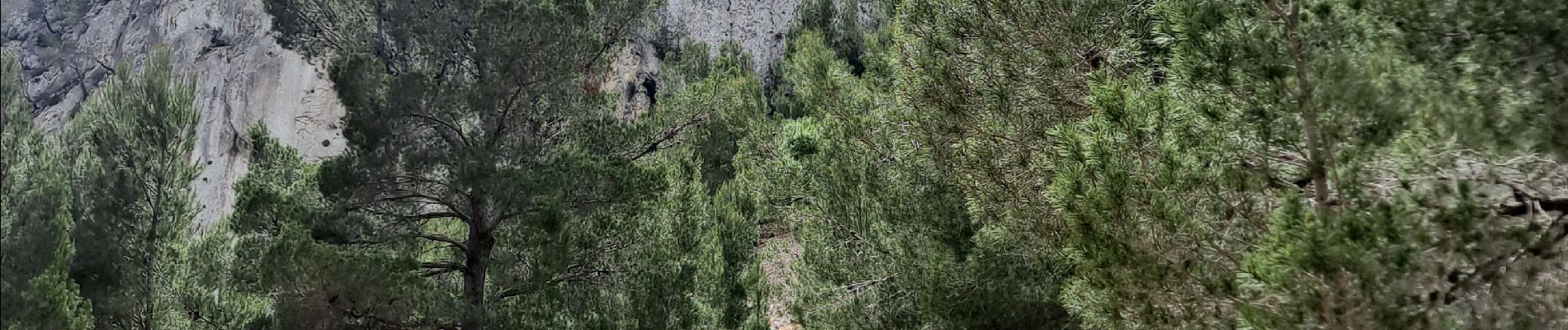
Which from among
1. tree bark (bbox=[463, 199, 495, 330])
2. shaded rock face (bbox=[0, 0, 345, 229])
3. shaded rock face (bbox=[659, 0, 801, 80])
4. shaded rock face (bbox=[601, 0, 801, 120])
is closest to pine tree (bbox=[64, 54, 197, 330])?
shaded rock face (bbox=[0, 0, 345, 229])

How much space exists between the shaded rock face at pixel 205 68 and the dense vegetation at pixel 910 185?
0.20 m

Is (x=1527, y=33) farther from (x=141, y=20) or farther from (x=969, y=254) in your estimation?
(x=141, y=20)

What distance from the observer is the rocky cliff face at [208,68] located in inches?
158

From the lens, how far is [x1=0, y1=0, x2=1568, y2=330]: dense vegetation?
9.20ft

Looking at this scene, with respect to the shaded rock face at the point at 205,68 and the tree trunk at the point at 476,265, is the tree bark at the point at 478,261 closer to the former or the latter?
the tree trunk at the point at 476,265

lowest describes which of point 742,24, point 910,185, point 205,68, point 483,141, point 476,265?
point 910,185

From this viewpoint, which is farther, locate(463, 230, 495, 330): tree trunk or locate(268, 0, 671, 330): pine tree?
locate(463, 230, 495, 330): tree trunk

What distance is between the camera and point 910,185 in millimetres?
6871

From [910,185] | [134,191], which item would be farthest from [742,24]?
[134,191]

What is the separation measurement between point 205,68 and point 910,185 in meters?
4.65

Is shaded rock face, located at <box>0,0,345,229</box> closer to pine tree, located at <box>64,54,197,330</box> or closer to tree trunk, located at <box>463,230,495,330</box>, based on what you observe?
pine tree, located at <box>64,54,197,330</box>

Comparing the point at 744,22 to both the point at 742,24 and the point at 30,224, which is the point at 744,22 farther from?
the point at 30,224

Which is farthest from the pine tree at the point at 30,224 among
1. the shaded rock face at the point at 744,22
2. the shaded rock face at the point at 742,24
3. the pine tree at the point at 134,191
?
the shaded rock face at the point at 744,22

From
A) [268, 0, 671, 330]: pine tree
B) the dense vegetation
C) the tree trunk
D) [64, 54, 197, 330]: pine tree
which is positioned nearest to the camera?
the dense vegetation
